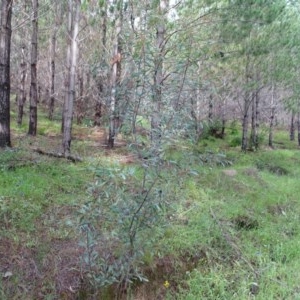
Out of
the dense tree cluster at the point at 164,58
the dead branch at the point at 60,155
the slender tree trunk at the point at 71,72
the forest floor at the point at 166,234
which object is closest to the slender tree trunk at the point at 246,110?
the dense tree cluster at the point at 164,58

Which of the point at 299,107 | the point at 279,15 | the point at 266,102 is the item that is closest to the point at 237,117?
the point at 266,102

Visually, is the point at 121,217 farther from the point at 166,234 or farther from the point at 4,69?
the point at 4,69

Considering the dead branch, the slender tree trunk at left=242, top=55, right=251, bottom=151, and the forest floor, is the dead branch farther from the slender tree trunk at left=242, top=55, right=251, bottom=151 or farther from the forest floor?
the slender tree trunk at left=242, top=55, right=251, bottom=151

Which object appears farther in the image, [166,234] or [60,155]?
[60,155]

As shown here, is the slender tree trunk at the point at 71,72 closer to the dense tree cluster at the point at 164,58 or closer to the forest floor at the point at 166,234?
the dense tree cluster at the point at 164,58

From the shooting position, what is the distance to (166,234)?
3.79m

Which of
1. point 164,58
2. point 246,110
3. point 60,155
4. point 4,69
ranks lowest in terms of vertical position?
point 60,155

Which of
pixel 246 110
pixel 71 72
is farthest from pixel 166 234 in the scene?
pixel 246 110

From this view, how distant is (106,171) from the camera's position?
2.30m

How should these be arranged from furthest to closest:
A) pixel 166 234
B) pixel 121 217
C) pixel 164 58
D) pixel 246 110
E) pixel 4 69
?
pixel 246 110, pixel 4 69, pixel 166 234, pixel 164 58, pixel 121 217

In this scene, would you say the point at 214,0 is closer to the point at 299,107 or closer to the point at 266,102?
the point at 299,107

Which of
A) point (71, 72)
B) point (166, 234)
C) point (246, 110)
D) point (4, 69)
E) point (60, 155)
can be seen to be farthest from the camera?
point (246, 110)

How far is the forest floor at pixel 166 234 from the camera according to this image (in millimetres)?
2707

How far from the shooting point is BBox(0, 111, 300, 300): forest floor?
271 cm
